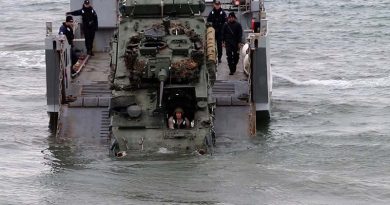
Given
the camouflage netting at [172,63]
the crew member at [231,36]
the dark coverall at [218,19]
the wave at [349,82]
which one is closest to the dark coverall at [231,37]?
the crew member at [231,36]

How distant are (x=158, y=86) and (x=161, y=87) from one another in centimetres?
55

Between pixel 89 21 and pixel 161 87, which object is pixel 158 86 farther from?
pixel 89 21

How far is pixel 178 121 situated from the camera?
57.3 feet

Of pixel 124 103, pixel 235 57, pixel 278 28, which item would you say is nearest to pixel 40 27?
pixel 278 28

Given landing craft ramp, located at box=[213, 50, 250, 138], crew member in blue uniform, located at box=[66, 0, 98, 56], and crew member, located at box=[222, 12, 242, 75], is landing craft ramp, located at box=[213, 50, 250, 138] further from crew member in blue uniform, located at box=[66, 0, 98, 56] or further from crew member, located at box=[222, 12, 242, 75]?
crew member in blue uniform, located at box=[66, 0, 98, 56]

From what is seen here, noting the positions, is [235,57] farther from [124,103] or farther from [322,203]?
[322,203]

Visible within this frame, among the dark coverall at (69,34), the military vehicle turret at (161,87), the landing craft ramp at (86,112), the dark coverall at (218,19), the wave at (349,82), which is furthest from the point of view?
the wave at (349,82)

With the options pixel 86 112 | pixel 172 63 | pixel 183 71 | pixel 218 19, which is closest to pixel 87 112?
pixel 86 112

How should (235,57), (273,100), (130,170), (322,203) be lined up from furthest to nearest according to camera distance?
(273,100) → (235,57) → (130,170) → (322,203)

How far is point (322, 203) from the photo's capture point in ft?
49.4

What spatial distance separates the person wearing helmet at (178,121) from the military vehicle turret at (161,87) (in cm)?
3

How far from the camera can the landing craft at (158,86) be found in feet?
57.2

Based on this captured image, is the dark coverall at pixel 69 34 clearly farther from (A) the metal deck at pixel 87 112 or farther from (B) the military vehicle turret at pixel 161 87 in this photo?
(B) the military vehicle turret at pixel 161 87

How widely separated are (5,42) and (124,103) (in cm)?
1928
